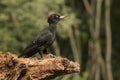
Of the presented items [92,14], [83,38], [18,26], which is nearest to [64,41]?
[83,38]

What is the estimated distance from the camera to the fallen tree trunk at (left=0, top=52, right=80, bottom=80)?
28.7 ft

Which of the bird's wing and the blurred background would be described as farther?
the blurred background

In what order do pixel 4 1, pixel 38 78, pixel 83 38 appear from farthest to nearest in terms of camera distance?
pixel 83 38
pixel 4 1
pixel 38 78

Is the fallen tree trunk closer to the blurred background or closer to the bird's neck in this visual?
the bird's neck

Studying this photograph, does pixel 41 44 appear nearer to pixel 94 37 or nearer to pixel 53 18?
pixel 53 18

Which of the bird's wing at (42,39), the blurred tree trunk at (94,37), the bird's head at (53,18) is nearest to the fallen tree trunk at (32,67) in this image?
the bird's wing at (42,39)

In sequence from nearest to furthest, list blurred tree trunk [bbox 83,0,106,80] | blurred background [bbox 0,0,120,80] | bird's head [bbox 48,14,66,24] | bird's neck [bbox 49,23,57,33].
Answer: bird's neck [bbox 49,23,57,33]
bird's head [bbox 48,14,66,24]
blurred background [bbox 0,0,120,80]
blurred tree trunk [bbox 83,0,106,80]

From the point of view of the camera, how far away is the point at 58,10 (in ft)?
54.1

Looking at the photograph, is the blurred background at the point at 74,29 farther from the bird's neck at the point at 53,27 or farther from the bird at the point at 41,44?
the bird at the point at 41,44

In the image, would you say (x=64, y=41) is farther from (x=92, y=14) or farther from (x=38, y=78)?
(x=38, y=78)

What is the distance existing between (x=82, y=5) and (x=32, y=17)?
4.83 meters

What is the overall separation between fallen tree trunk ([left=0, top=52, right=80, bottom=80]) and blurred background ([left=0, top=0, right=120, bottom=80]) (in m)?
3.25

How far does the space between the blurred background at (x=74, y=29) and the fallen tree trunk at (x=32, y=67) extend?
3.25 meters

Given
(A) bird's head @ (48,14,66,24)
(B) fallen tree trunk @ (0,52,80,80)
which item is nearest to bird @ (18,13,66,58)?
(A) bird's head @ (48,14,66,24)
